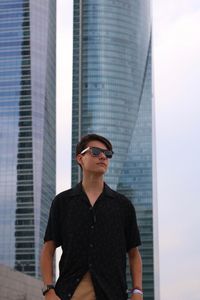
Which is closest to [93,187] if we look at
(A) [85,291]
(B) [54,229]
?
(B) [54,229]

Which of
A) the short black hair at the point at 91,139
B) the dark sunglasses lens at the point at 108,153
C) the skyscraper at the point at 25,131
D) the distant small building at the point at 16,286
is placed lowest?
the distant small building at the point at 16,286

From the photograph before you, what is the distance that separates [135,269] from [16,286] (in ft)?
206

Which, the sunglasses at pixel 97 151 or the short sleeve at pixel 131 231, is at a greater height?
the sunglasses at pixel 97 151

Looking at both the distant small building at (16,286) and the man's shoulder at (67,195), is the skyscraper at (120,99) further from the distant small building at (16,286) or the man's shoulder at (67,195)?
the man's shoulder at (67,195)

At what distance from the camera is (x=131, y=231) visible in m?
4.31

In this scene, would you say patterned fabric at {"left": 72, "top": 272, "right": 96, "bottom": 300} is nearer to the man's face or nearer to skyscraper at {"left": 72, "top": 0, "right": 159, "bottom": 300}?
the man's face

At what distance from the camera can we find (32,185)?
134 m

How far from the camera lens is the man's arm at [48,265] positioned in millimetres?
4035

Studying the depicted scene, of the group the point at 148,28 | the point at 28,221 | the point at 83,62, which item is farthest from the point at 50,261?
the point at 148,28

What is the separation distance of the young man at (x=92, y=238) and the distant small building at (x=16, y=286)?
58236 mm

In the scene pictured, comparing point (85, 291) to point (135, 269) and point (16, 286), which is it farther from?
point (16, 286)

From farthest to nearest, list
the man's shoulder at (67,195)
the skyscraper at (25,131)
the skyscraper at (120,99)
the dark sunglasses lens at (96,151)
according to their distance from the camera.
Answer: the skyscraper at (120,99) < the skyscraper at (25,131) < the man's shoulder at (67,195) < the dark sunglasses lens at (96,151)

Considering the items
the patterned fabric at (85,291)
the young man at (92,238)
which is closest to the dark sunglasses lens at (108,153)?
the young man at (92,238)

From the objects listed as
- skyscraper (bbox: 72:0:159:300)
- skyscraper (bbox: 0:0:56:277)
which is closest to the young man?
skyscraper (bbox: 0:0:56:277)
